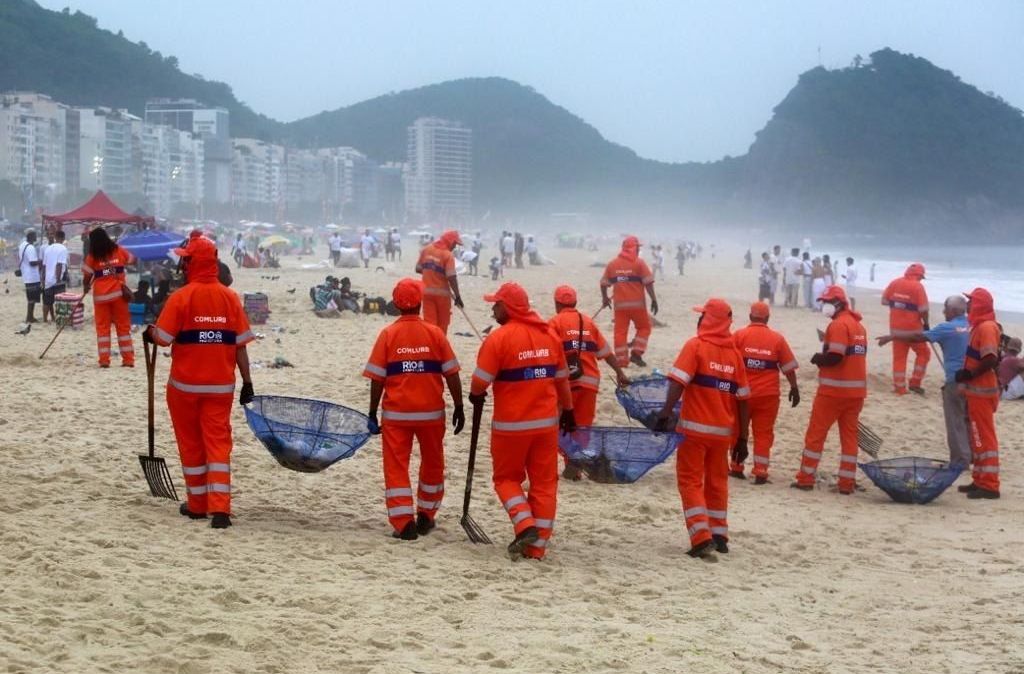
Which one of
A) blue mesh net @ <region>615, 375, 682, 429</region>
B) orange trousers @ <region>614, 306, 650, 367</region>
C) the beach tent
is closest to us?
blue mesh net @ <region>615, 375, 682, 429</region>

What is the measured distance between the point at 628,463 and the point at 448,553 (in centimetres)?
158

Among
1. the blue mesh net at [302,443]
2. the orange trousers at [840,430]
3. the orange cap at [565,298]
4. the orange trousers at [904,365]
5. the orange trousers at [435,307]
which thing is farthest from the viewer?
the orange trousers at [904,365]

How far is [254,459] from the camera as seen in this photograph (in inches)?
354

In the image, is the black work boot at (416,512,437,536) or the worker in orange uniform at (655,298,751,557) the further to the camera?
the black work boot at (416,512,437,536)

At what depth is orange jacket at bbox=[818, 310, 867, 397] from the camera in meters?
9.07

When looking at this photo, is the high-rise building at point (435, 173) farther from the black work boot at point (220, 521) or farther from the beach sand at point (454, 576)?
the black work boot at point (220, 521)

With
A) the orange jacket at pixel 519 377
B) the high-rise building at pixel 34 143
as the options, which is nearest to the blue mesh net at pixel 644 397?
the orange jacket at pixel 519 377

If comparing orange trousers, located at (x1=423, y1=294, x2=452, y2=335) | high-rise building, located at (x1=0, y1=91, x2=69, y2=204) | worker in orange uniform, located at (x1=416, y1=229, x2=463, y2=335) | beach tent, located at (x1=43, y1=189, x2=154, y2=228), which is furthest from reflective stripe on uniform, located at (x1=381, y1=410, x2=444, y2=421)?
high-rise building, located at (x1=0, y1=91, x2=69, y2=204)

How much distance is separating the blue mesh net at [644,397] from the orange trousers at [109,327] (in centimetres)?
600

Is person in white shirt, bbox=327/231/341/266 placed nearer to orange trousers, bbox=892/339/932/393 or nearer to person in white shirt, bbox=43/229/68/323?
person in white shirt, bbox=43/229/68/323

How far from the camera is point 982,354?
9.09 m

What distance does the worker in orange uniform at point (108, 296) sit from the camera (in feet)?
40.1

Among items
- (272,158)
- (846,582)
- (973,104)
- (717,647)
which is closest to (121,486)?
(717,647)

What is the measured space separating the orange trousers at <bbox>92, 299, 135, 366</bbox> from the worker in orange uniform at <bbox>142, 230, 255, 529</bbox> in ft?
19.9
